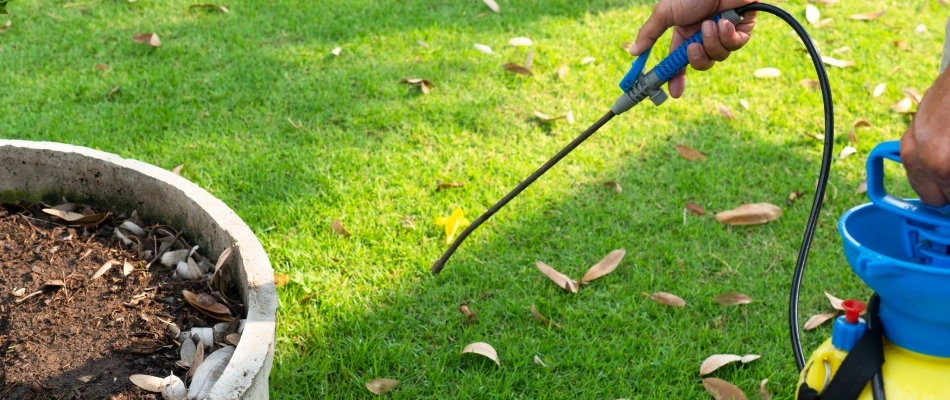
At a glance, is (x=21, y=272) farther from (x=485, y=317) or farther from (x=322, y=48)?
(x=322, y=48)

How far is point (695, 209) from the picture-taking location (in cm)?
322

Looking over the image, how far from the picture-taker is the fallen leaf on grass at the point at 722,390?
94.9 inches

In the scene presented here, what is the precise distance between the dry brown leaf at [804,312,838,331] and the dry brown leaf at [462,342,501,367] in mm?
945

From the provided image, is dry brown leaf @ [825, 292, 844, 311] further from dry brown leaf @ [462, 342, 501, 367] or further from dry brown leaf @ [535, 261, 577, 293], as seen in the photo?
dry brown leaf @ [462, 342, 501, 367]

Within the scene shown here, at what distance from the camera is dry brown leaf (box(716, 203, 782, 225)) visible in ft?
10.4

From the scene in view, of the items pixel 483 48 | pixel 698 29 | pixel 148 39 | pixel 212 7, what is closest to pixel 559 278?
pixel 698 29

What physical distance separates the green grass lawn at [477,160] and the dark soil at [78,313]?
370 mm

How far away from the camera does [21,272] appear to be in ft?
7.62

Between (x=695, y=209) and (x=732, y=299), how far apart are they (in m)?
0.52

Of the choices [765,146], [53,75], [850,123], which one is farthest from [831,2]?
[53,75]

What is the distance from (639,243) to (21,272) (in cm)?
187

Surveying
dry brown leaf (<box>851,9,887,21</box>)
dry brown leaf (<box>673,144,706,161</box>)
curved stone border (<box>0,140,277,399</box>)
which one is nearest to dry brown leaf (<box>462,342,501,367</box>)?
curved stone border (<box>0,140,277,399</box>)

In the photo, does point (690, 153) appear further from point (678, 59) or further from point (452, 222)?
point (678, 59)

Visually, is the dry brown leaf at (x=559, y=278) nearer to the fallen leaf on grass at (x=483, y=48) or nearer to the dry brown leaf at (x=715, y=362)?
the dry brown leaf at (x=715, y=362)
